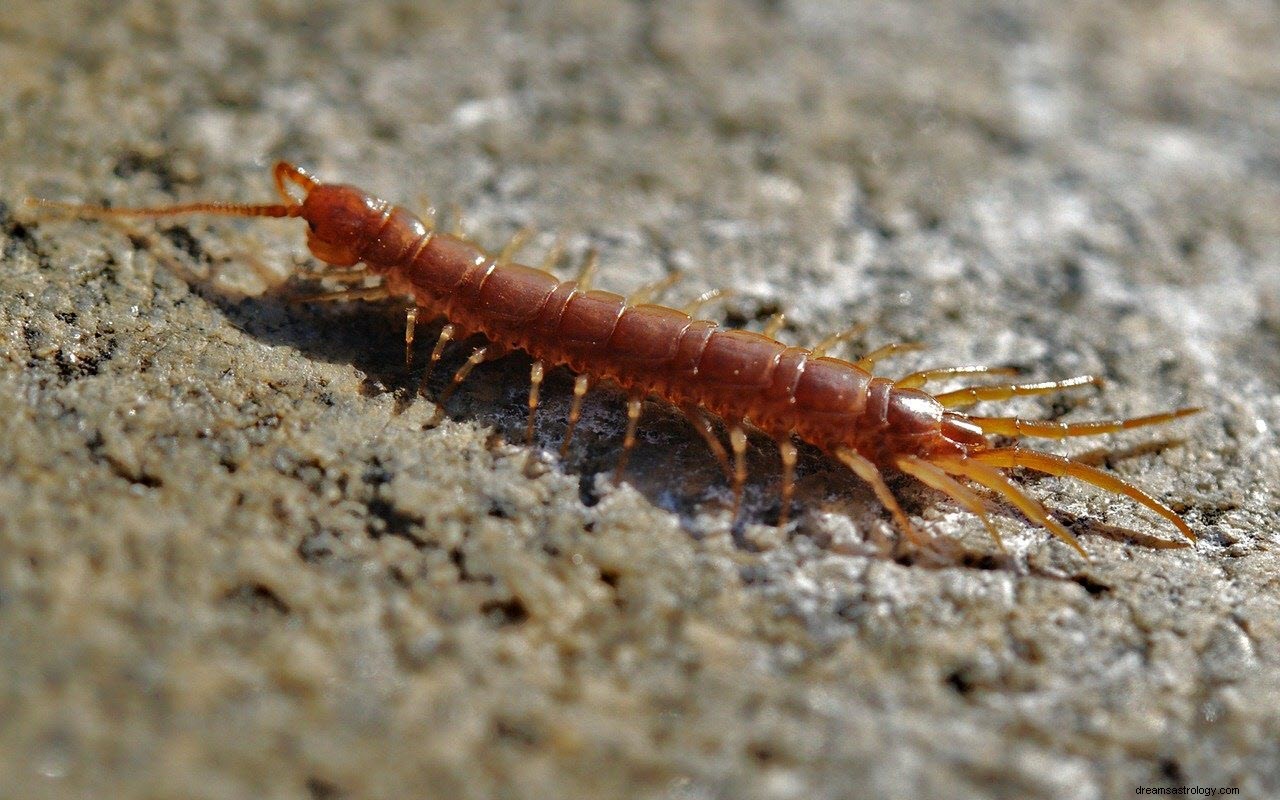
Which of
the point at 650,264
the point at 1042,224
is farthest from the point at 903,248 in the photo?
the point at 650,264

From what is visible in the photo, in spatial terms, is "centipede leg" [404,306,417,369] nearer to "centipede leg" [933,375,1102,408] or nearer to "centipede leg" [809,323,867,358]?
"centipede leg" [809,323,867,358]

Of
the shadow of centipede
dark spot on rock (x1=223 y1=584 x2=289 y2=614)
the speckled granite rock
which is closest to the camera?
the speckled granite rock

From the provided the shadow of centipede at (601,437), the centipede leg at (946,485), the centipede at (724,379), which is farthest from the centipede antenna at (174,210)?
the centipede leg at (946,485)

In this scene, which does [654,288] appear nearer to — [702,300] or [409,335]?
[702,300]

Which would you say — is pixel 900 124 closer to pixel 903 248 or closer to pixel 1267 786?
pixel 903 248

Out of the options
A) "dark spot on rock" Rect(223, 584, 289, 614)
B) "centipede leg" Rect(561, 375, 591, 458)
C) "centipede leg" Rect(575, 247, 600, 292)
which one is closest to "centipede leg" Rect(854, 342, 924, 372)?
"centipede leg" Rect(561, 375, 591, 458)
